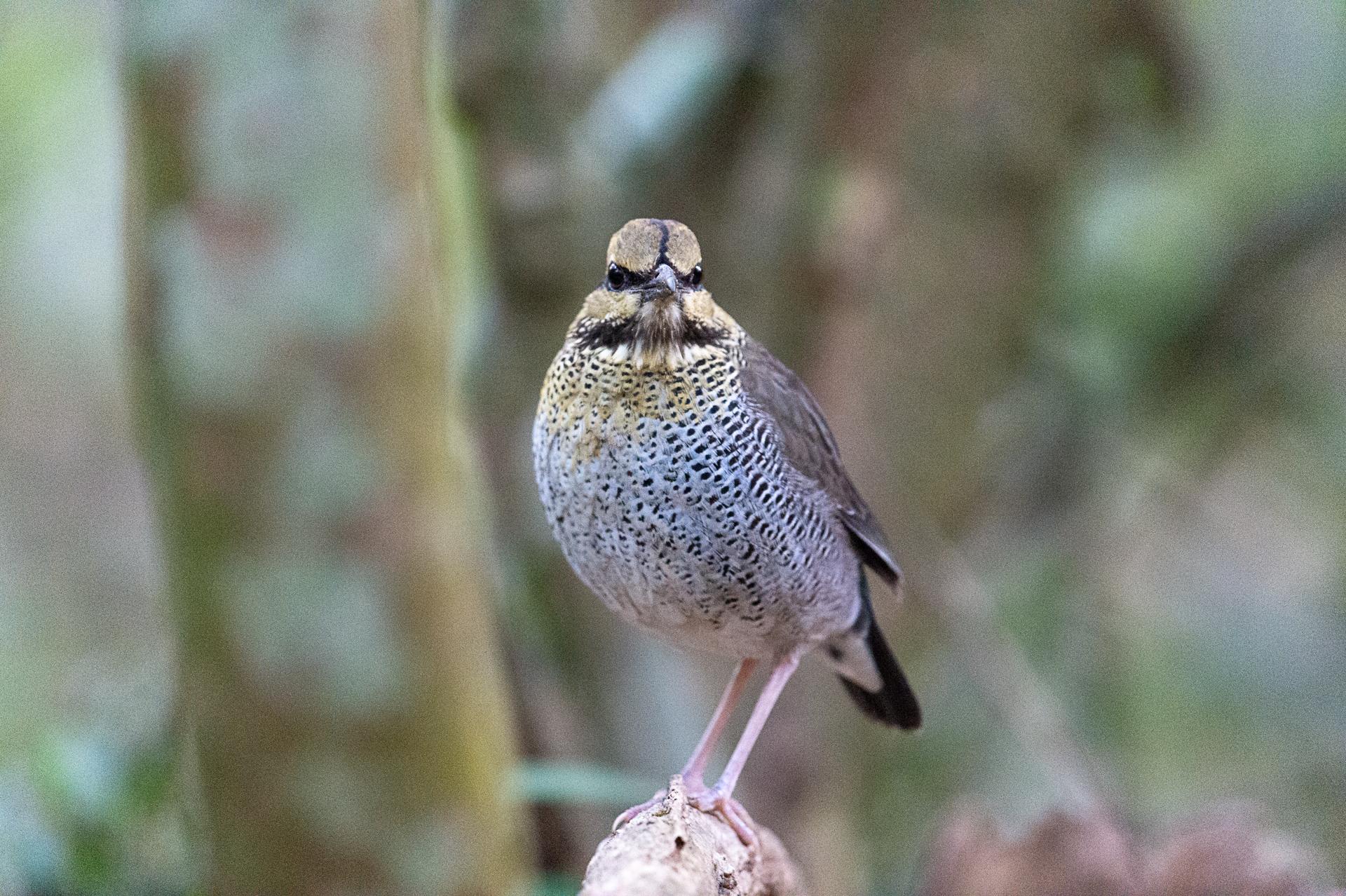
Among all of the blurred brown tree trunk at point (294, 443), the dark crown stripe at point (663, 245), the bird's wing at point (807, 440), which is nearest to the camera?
the blurred brown tree trunk at point (294, 443)

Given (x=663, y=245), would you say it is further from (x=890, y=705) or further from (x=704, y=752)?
(x=890, y=705)

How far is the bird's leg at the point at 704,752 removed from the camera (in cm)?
354

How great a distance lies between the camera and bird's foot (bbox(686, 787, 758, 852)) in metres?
3.54

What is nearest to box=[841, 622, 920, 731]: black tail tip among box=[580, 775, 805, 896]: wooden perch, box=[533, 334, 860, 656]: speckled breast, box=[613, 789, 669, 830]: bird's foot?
box=[533, 334, 860, 656]: speckled breast

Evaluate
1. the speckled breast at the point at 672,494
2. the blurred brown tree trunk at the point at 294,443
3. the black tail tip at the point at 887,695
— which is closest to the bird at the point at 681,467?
the speckled breast at the point at 672,494

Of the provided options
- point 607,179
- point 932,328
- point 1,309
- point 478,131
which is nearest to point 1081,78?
point 932,328

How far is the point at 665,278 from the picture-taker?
3227 mm

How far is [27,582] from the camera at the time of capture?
33.9ft

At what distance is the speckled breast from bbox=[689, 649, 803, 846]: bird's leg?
0.38 m

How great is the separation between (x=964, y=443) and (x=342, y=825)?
4.87 m

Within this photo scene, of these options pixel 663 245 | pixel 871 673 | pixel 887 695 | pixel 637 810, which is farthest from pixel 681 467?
pixel 887 695

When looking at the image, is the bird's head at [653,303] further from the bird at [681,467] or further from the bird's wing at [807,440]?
the bird's wing at [807,440]

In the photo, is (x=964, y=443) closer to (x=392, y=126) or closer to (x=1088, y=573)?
(x=1088, y=573)

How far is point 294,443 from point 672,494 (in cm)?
86
